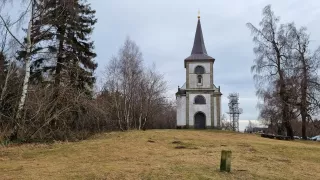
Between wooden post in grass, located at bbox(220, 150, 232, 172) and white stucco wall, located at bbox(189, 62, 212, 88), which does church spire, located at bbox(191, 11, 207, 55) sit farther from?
wooden post in grass, located at bbox(220, 150, 232, 172)

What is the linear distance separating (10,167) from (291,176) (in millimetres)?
8140

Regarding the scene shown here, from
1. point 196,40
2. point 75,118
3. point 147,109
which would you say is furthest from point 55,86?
point 196,40

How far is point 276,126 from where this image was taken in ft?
99.9

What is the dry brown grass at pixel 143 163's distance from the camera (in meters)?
8.76

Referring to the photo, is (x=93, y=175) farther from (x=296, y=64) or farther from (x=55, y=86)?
(x=296, y=64)

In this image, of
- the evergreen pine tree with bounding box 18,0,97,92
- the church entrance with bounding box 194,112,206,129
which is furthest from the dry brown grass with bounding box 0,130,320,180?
the church entrance with bounding box 194,112,206,129

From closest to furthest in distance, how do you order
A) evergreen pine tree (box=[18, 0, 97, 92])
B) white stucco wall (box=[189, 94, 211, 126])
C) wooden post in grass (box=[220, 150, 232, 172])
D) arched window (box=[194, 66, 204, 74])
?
1. wooden post in grass (box=[220, 150, 232, 172])
2. evergreen pine tree (box=[18, 0, 97, 92])
3. white stucco wall (box=[189, 94, 211, 126])
4. arched window (box=[194, 66, 204, 74])

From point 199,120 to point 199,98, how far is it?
2.65 m

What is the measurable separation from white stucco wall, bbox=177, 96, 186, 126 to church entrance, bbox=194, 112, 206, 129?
1.44 metres

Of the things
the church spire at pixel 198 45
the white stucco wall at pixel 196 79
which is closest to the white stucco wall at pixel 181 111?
the white stucco wall at pixel 196 79

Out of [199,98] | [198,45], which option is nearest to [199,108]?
[199,98]

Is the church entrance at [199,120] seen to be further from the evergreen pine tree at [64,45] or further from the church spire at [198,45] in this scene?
the evergreen pine tree at [64,45]

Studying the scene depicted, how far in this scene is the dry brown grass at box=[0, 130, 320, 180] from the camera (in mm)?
8758

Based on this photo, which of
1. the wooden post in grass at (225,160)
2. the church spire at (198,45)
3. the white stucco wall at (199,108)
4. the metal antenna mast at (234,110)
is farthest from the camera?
the metal antenna mast at (234,110)
